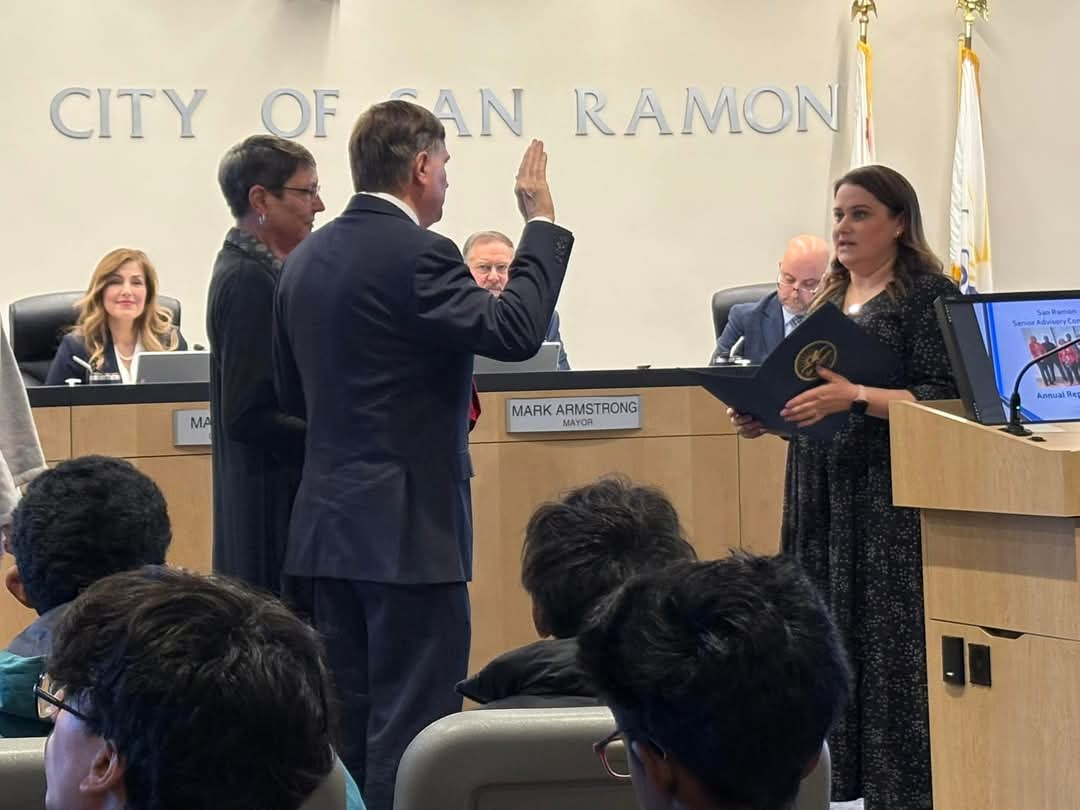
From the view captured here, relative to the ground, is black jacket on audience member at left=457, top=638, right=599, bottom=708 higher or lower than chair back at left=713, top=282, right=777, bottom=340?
→ lower

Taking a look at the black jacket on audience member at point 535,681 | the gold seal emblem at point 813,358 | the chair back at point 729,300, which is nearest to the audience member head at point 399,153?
the gold seal emblem at point 813,358

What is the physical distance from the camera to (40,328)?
6.21m

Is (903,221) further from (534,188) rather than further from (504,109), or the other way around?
(504,109)

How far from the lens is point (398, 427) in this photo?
2.99 metres

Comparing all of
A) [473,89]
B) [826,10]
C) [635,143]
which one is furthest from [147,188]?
[826,10]

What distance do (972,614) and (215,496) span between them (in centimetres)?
166

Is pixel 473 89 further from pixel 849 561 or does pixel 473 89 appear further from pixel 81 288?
pixel 849 561

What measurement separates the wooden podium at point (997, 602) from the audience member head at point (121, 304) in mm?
3724

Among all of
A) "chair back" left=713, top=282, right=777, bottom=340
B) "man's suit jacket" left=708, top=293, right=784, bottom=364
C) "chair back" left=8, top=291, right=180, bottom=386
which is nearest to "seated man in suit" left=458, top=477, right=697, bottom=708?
"man's suit jacket" left=708, top=293, right=784, bottom=364

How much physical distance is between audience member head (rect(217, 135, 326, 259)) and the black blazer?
2.62 metres

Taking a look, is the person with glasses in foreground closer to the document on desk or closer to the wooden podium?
the wooden podium

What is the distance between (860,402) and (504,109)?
197 inches

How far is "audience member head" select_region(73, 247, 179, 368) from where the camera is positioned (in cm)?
587

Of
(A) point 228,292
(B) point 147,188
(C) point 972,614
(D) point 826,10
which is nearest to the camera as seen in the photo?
(C) point 972,614
